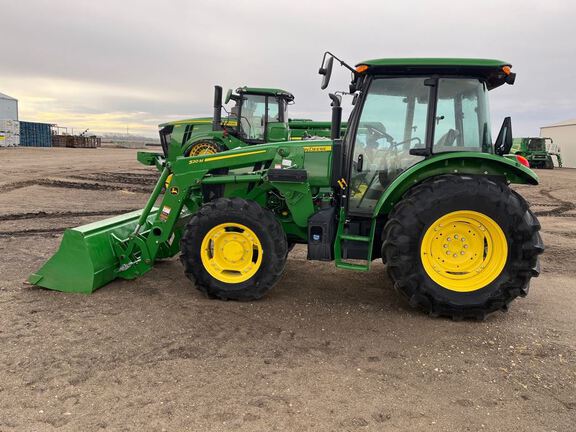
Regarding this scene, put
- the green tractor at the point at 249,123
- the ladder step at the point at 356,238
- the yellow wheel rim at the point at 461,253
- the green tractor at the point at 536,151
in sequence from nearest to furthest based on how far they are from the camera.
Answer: the yellow wheel rim at the point at 461,253, the ladder step at the point at 356,238, the green tractor at the point at 249,123, the green tractor at the point at 536,151

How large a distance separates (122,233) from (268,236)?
6.01 feet

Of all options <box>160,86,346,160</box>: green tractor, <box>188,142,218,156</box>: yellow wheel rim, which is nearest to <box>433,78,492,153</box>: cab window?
<box>160,86,346,160</box>: green tractor

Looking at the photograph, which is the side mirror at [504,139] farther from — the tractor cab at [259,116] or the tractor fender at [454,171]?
the tractor cab at [259,116]

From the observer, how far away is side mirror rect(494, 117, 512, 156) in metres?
4.23

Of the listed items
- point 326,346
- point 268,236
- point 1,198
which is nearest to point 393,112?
point 268,236

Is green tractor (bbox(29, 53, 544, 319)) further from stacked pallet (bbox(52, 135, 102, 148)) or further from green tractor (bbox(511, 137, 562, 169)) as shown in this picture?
stacked pallet (bbox(52, 135, 102, 148))

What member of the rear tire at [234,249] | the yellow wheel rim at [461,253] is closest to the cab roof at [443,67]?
the yellow wheel rim at [461,253]

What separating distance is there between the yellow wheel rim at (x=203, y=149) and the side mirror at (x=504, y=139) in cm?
993

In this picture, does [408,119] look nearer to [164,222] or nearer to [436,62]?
[436,62]

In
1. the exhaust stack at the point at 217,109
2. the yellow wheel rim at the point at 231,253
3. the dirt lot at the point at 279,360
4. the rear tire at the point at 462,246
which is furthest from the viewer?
the exhaust stack at the point at 217,109

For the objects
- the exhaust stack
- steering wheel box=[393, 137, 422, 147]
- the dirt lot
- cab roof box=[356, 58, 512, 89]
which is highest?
the exhaust stack

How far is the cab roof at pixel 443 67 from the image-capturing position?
395 centimetres

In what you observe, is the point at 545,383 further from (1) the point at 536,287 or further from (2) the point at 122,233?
(2) the point at 122,233

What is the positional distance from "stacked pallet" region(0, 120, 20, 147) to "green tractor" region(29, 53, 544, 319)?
40.2 metres
